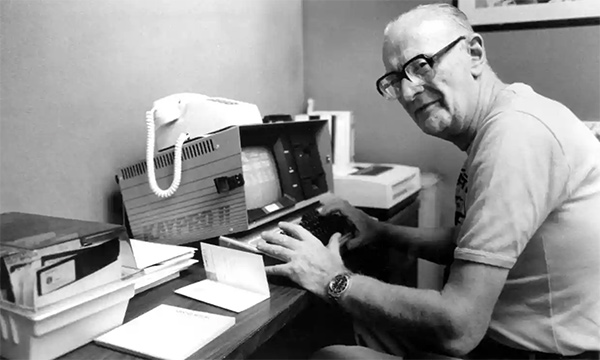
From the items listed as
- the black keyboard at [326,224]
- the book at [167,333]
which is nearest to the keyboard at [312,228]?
the black keyboard at [326,224]

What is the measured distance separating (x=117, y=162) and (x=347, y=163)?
1.07 meters

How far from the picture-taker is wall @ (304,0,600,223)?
2.20 metres

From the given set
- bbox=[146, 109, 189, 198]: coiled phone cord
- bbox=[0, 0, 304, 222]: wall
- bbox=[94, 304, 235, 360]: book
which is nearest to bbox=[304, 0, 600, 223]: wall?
bbox=[0, 0, 304, 222]: wall

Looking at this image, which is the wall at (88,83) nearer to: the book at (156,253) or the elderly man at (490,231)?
the book at (156,253)

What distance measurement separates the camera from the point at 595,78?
2.17 m

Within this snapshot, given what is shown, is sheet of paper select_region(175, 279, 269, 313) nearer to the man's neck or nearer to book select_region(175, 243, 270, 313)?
book select_region(175, 243, 270, 313)

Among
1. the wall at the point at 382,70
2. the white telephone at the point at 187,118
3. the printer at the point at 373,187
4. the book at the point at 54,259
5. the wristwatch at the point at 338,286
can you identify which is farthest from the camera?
the wall at the point at 382,70

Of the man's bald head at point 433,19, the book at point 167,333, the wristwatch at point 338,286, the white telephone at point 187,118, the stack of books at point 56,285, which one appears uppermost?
the man's bald head at point 433,19

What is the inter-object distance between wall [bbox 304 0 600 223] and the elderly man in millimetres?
1185

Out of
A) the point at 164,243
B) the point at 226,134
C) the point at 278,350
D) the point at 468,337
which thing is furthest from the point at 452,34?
the point at 278,350

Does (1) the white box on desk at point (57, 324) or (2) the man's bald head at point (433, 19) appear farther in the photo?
(2) the man's bald head at point (433, 19)

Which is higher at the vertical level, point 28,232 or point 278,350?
point 28,232

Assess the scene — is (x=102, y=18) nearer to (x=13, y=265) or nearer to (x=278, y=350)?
(x=13, y=265)

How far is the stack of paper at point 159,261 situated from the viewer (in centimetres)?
108
